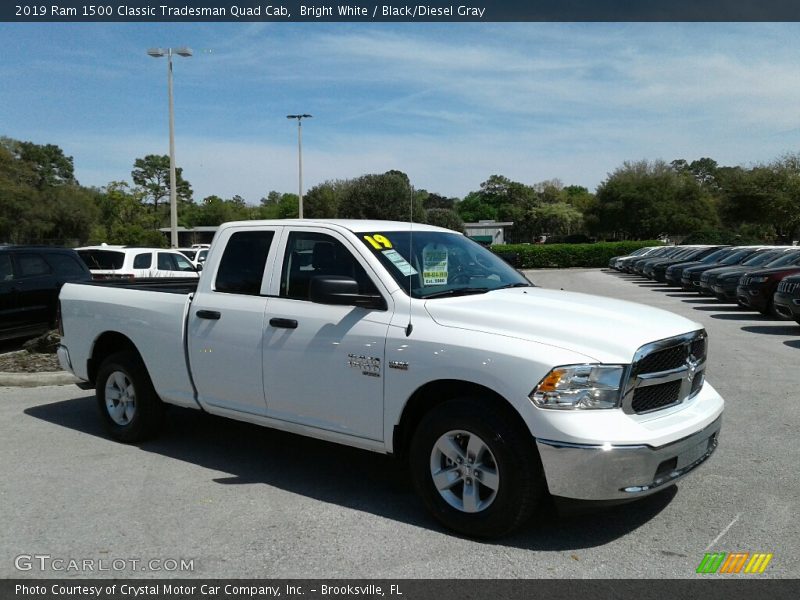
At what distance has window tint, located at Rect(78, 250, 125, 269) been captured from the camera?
50.8 ft

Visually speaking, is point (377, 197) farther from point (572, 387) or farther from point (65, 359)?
point (572, 387)

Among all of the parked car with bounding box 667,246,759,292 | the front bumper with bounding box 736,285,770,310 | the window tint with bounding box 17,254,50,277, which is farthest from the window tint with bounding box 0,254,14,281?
the parked car with bounding box 667,246,759,292

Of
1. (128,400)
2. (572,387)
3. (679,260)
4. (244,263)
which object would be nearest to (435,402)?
(572,387)

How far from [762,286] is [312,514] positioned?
48.1 feet

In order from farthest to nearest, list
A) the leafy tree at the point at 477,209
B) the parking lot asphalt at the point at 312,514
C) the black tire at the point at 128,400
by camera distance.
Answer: the leafy tree at the point at 477,209
the black tire at the point at 128,400
the parking lot asphalt at the point at 312,514

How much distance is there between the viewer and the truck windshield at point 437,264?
491 centimetres

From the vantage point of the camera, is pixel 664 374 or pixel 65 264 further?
pixel 65 264

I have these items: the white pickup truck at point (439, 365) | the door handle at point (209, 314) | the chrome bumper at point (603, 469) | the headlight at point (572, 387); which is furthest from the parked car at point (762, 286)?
the door handle at point (209, 314)

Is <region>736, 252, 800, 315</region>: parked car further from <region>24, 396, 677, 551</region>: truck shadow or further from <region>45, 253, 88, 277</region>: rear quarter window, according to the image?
<region>45, 253, 88, 277</region>: rear quarter window

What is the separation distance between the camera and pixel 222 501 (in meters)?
5.00

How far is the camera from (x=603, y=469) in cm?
388

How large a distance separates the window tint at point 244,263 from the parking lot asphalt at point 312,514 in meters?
1.45

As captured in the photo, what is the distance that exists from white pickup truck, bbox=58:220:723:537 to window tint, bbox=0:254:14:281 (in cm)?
626

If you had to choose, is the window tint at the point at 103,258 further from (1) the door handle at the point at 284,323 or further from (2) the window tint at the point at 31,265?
(1) the door handle at the point at 284,323
